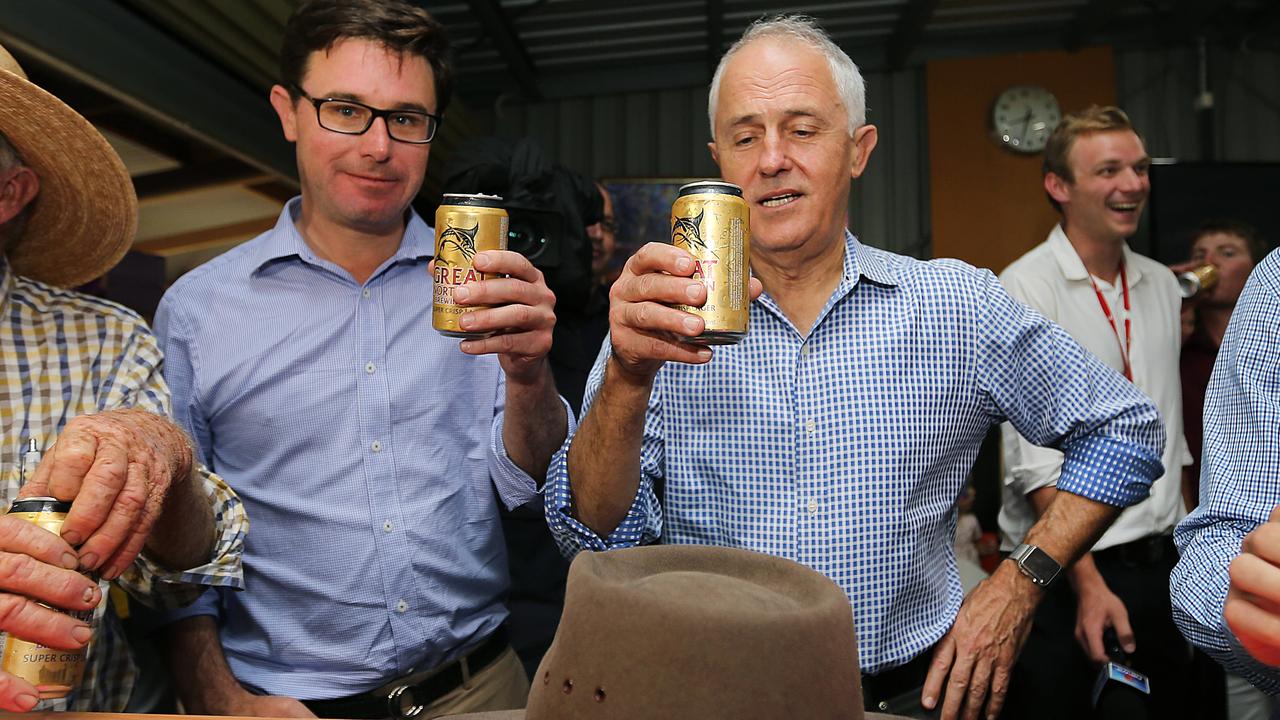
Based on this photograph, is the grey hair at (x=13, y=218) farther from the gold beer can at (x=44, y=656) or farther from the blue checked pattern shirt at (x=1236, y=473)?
the blue checked pattern shirt at (x=1236, y=473)

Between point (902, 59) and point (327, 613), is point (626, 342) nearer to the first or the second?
point (327, 613)

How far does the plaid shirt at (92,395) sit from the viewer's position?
1.50 meters

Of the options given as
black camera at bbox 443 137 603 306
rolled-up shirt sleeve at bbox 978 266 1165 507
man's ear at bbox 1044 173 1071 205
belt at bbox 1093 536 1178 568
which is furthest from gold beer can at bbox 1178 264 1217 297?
black camera at bbox 443 137 603 306

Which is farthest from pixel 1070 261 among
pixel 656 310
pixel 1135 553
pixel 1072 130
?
pixel 656 310

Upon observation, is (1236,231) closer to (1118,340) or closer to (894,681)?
(1118,340)

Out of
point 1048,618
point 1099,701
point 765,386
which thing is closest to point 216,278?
point 765,386

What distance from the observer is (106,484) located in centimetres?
114

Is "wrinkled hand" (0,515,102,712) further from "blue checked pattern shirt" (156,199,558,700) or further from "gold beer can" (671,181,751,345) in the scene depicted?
"gold beer can" (671,181,751,345)

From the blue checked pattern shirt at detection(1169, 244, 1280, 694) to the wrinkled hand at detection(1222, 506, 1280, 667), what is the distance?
0.34 meters

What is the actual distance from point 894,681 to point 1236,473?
0.64 m

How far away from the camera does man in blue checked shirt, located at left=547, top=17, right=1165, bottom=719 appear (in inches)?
62.9

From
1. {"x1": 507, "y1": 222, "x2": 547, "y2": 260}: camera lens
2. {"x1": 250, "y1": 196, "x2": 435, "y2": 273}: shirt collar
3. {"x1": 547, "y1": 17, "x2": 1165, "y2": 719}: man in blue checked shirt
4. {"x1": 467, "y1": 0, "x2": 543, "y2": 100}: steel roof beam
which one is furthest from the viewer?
{"x1": 467, "y1": 0, "x2": 543, "y2": 100}: steel roof beam

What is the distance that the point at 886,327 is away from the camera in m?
1.69

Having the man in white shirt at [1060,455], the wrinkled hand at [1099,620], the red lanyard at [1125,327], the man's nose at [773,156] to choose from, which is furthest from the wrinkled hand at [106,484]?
the red lanyard at [1125,327]
